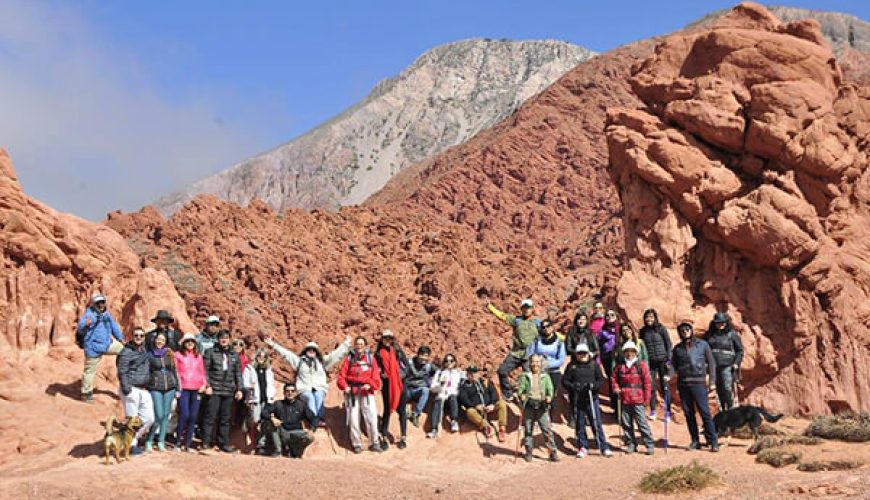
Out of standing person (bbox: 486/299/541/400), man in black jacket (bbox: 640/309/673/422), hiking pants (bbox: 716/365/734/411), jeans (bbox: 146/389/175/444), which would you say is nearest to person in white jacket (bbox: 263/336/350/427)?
jeans (bbox: 146/389/175/444)

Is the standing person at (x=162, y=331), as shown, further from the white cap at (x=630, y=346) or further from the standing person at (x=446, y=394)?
the white cap at (x=630, y=346)

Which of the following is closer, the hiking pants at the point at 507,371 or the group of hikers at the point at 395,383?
the group of hikers at the point at 395,383

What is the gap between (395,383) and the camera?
11.8 meters

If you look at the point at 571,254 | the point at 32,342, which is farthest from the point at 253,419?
the point at 571,254

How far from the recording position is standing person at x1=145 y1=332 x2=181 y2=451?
1050cm

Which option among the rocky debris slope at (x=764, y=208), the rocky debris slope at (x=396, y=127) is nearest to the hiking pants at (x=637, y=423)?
the rocky debris slope at (x=764, y=208)

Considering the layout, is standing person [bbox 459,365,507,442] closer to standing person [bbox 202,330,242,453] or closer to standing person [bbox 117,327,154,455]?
standing person [bbox 202,330,242,453]

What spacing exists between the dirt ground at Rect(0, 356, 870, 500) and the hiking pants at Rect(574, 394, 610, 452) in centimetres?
22

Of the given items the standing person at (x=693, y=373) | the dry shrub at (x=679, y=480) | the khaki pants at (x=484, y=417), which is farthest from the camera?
the khaki pants at (x=484, y=417)

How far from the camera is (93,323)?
1162 centimetres

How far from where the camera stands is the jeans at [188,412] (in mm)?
10836

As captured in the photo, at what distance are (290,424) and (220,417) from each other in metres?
0.91

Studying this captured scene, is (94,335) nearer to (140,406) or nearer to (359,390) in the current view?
(140,406)

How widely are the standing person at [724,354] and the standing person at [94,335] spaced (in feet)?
26.8
